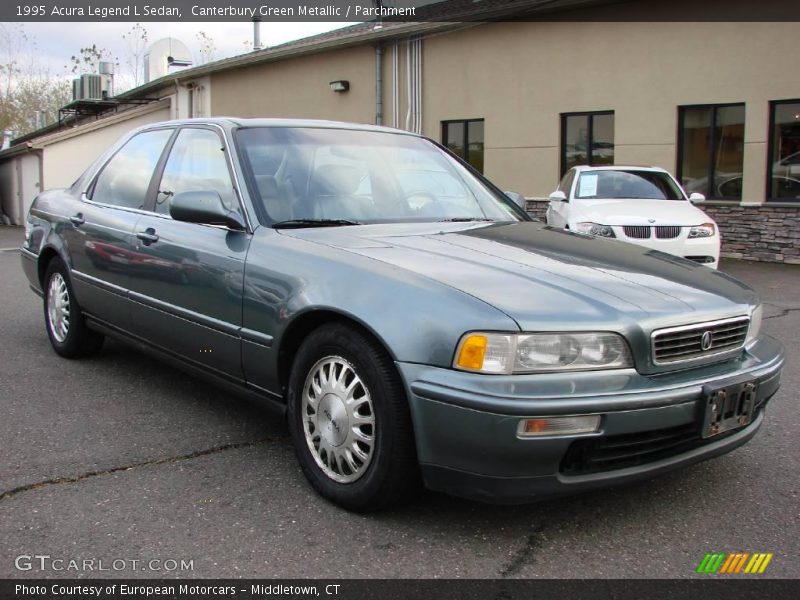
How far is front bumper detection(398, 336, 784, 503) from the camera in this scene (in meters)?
2.60

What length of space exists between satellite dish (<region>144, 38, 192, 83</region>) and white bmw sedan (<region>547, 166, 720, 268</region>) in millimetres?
19583

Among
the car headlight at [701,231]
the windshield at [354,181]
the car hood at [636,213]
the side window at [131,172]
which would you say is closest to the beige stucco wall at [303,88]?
the car hood at [636,213]

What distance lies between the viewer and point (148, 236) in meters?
4.23

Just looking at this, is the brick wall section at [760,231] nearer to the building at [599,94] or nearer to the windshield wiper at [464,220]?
the building at [599,94]

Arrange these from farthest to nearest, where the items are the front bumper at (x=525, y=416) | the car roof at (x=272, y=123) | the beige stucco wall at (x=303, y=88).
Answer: the beige stucco wall at (x=303, y=88)
the car roof at (x=272, y=123)
the front bumper at (x=525, y=416)

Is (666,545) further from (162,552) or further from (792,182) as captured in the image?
(792,182)

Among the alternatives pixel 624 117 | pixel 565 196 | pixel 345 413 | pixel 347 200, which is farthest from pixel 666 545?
pixel 624 117

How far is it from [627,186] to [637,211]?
1.15 m

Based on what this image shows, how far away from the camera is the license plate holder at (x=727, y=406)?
2816 millimetres

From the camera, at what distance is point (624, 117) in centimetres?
1395

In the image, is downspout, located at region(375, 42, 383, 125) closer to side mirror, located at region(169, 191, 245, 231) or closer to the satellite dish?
the satellite dish

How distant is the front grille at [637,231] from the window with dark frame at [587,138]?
551 cm

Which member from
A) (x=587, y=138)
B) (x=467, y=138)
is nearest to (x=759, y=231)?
(x=587, y=138)

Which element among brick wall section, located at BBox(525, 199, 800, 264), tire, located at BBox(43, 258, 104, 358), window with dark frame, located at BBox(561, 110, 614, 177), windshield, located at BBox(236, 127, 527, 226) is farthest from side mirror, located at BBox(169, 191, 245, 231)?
window with dark frame, located at BBox(561, 110, 614, 177)
